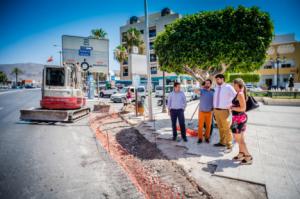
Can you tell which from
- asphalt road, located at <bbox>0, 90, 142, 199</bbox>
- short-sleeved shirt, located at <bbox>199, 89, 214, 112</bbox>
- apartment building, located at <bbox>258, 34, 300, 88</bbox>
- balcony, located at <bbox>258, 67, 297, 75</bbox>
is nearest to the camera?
asphalt road, located at <bbox>0, 90, 142, 199</bbox>

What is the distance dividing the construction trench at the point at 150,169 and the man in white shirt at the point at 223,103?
6.35ft

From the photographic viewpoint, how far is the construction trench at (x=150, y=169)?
3037mm

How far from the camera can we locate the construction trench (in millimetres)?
3037

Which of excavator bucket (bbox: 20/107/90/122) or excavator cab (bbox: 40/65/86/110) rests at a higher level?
excavator cab (bbox: 40/65/86/110)

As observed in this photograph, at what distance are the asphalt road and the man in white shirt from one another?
3127 mm

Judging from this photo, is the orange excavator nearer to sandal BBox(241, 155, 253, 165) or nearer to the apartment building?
sandal BBox(241, 155, 253, 165)

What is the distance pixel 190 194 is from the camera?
2.96 metres

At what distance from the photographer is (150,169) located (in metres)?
3.96

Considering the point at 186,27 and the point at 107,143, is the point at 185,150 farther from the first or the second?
the point at 186,27

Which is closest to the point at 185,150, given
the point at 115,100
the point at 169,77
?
the point at 115,100

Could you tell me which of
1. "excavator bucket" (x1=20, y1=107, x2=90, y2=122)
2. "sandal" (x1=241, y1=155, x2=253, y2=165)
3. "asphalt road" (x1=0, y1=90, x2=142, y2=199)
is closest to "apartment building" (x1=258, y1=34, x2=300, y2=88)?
"sandal" (x1=241, y1=155, x2=253, y2=165)

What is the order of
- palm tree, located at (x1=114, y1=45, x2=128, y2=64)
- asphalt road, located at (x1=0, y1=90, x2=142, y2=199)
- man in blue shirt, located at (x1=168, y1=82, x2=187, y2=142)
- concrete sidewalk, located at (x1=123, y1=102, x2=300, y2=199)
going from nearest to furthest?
asphalt road, located at (x1=0, y1=90, x2=142, y2=199)
concrete sidewalk, located at (x1=123, y1=102, x2=300, y2=199)
man in blue shirt, located at (x1=168, y1=82, x2=187, y2=142)
palm tree, located at (x1=114, y1=45, x2=128, y2=64)

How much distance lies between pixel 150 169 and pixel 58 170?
2037 millimetres

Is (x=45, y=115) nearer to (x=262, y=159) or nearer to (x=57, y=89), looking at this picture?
(x=57, y=89)
